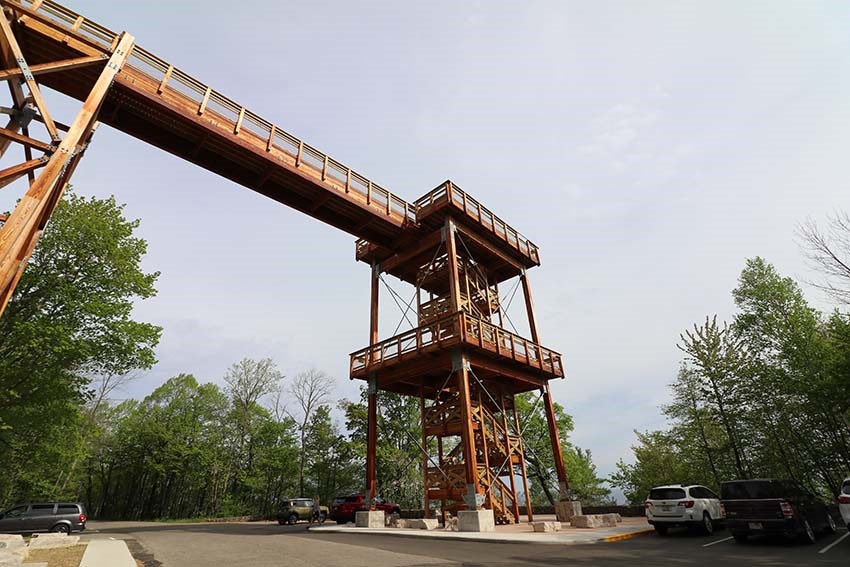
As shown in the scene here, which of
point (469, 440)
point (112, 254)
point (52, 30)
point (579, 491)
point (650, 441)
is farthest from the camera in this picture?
point (579, 491)

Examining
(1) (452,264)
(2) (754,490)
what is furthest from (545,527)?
(1) (452,264)

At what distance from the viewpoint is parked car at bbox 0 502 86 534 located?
57.2 ft

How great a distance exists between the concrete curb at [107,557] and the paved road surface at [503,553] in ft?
1.38

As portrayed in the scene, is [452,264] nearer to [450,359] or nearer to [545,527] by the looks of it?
[450,359]

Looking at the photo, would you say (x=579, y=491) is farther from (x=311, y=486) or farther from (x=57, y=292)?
(x=57, y=292)

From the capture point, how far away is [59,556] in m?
9.95

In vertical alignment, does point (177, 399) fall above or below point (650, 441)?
above

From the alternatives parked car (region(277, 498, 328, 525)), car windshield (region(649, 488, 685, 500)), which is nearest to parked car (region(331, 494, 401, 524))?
parked car (region(277, 498, 328, 525))

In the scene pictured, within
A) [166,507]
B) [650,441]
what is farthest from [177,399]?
[650,441]

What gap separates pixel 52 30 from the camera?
32.6ft

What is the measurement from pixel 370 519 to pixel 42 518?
1544 centimetres

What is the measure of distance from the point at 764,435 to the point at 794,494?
1616cm

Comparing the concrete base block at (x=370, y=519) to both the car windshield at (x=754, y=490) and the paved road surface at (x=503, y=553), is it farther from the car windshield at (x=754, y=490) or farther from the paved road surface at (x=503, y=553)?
the car windshield at (x=754, y=490)

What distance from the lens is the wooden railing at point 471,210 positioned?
18.3 meters
